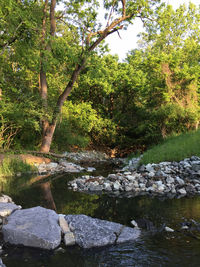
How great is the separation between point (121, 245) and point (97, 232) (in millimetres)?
415

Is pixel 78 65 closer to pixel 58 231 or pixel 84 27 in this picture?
pixel 84 27

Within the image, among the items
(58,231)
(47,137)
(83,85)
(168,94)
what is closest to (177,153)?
(168,94)

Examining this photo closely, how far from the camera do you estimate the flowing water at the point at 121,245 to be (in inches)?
114

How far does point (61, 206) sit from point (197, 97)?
11819mm

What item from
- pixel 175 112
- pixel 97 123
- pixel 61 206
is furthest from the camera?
pixel 97 123

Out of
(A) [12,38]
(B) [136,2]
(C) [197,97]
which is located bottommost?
(C) [197,97]

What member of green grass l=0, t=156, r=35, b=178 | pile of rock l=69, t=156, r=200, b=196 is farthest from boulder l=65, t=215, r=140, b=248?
green grass l=0, t=156, r=35, b=178

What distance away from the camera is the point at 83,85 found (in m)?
18.0

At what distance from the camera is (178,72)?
537 inches

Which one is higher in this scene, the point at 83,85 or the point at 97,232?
the point at 83,85

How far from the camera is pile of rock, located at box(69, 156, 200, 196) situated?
654cm

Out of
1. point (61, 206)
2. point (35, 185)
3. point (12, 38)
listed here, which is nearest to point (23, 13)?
point (12, 38)

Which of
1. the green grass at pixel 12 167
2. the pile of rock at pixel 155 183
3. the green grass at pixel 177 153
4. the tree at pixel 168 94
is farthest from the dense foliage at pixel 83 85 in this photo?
Result: the pile of rock at pixel 155 183

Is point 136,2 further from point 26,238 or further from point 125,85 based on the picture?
point 26,238
